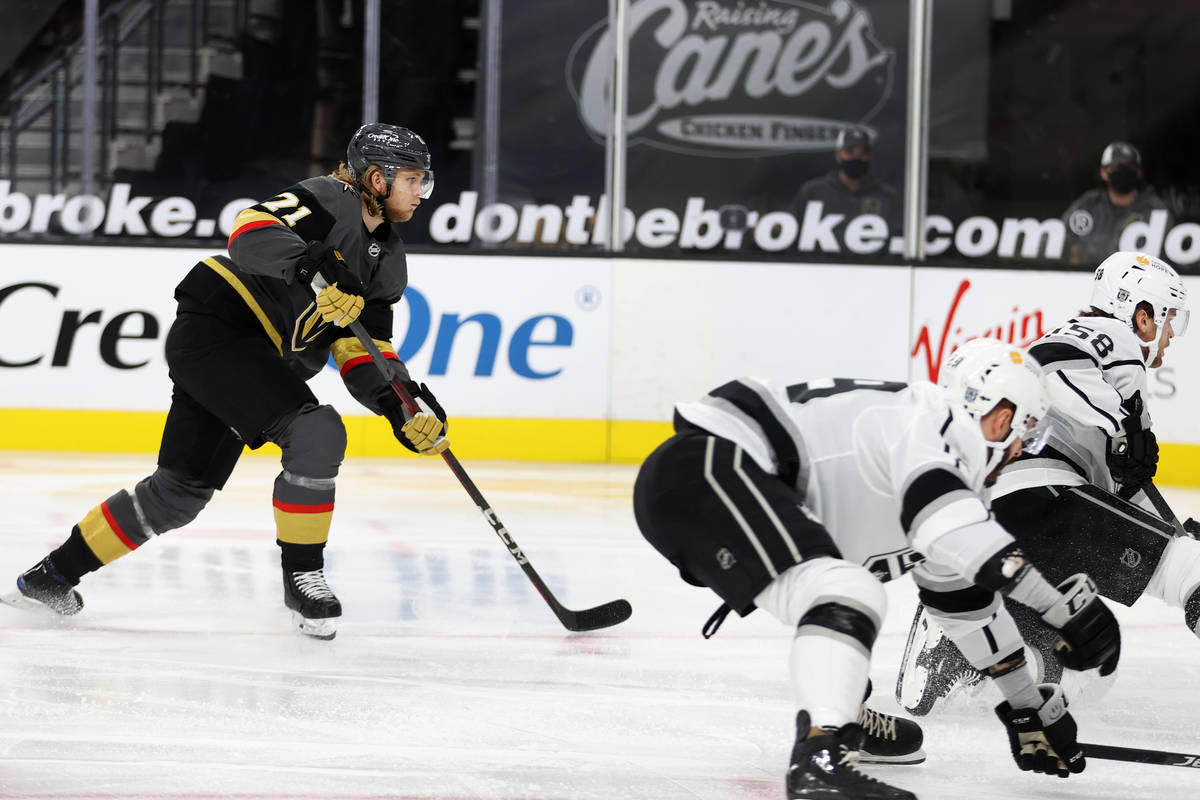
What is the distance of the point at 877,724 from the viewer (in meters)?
2.30

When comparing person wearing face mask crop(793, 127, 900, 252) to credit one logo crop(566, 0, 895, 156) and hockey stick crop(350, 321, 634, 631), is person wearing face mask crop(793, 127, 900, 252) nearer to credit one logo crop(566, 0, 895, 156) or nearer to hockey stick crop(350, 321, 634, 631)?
credit one logo crop(566, 0, 895, 156)

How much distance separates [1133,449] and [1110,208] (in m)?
4.09

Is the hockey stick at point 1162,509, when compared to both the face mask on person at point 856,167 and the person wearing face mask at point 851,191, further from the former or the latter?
the face mask on person at point 856,167

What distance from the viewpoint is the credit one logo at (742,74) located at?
22.1 ft

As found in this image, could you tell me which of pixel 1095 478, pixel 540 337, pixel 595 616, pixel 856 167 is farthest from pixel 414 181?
pixel 856 167

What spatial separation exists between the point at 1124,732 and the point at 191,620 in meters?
1.84

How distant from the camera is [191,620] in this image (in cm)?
328

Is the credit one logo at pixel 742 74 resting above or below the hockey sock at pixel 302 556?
above

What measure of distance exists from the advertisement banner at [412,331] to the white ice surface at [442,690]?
6.62 feet

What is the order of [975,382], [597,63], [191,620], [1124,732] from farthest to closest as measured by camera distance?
1. [597,63]
2. [191,620]
3. [1124,732]
4. [975,382]

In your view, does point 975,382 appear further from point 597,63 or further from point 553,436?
point 597,63

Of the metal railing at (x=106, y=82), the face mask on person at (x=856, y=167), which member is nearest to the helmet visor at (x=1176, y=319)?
the face mask on person at (x=856, y=167)

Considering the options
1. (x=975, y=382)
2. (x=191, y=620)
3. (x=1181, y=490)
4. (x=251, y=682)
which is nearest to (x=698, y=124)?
(x=1181, y=490)

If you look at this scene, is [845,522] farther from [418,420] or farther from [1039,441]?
[418,420]
